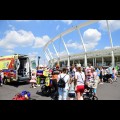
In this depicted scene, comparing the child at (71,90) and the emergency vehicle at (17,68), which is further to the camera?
the emergency vehicle at (17,68)

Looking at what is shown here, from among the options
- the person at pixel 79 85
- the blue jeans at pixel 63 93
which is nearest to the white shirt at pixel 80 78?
the person at pixel 79 85

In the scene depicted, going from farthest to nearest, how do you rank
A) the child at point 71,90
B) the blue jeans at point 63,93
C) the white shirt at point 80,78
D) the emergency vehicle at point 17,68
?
the emergency vehicle at point 17,68 < the child at point 71,90 < the white shirt at point 80,78 < the blue jeans at point 63,93

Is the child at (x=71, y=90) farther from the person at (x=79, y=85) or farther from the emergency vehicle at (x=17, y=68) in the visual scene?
the emergency vehicle at (x=17, y=68)

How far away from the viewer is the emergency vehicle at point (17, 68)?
17.7 meters

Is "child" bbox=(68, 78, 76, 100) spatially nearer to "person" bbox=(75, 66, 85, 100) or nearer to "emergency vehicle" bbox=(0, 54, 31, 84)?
"person" bbox=(75, 66, 85, 100)

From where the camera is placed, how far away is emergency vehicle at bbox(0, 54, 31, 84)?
58.1ft

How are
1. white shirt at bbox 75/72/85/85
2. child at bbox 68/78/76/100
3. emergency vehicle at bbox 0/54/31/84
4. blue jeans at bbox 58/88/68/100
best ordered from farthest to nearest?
1. emergency vehicle at bbox 0/54/31/84
2. child at bbox 68/78/76/100
3. white shirt at bbox 75/72/85/85
4. blue jeans at bbox 58/88/68/100

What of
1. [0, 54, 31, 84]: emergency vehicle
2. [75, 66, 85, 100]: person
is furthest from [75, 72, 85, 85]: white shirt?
[0, 54, 31, 84]: emergency vehicle
